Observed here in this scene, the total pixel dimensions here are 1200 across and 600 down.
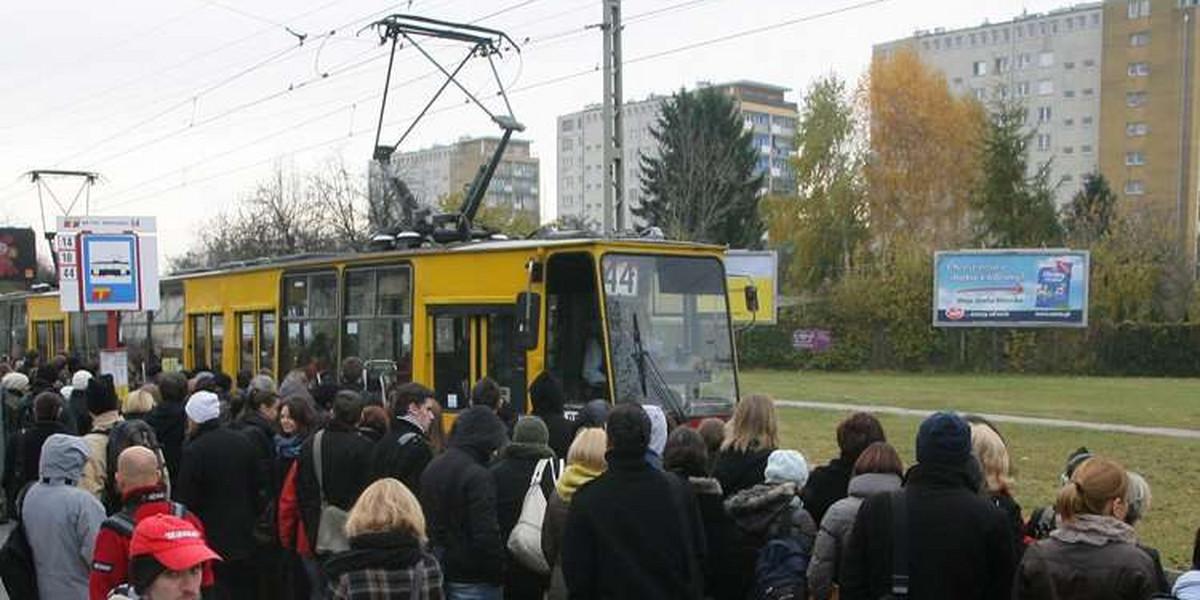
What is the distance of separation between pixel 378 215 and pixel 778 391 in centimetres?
1714

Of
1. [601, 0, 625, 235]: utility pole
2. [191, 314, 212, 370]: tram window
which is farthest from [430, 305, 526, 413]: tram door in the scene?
[601, 0, 625, 235]: utility pole

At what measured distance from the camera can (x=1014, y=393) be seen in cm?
3036

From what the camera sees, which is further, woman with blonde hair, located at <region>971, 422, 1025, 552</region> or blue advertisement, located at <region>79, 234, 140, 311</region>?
blue advertisement, located at <region>79, 234, 140, 311</region>

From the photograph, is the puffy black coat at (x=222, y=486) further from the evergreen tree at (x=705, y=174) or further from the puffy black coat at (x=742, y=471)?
the evergreen tree at (x=705, y=174)

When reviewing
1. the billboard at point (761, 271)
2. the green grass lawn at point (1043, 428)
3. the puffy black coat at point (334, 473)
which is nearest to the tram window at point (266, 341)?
the green grass lawn at point (1043, 428)

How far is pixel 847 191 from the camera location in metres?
60.1

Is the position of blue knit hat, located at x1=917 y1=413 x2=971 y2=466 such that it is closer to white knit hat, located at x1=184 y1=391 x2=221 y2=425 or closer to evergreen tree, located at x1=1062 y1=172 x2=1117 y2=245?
white knit hat, located at x1=184 y1=391 x2=221 y2=425

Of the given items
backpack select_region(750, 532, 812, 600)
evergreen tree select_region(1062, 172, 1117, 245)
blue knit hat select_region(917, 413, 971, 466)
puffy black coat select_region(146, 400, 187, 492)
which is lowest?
backpack select_region(750, 532, 812, 600)

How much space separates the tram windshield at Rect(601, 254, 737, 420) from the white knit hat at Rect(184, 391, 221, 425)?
169 inches

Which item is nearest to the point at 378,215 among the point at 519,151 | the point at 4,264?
the point at 4,264

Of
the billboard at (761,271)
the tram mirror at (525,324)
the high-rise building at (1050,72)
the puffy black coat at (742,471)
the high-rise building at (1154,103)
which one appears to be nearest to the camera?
the puffy black coat at (742,471)

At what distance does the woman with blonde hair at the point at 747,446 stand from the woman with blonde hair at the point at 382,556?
6.79ft

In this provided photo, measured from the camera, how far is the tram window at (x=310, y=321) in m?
14.1

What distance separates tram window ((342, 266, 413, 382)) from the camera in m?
12.7
